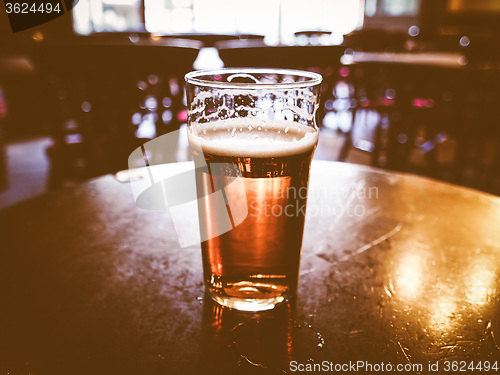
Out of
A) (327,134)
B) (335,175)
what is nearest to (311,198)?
(335,175)

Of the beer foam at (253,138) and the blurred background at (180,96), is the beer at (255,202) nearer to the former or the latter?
the beer foam at (253,138)

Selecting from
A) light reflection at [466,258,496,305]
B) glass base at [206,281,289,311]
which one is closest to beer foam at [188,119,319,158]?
glass base at [206,281,289,311]

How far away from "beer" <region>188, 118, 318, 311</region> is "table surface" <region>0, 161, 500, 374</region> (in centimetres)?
3

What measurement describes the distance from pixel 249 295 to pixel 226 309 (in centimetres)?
3

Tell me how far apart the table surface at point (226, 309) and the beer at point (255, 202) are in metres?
0.03

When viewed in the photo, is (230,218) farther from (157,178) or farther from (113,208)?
(157,178)

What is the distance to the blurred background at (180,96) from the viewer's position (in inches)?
77.6

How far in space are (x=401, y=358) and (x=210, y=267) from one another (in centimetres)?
23

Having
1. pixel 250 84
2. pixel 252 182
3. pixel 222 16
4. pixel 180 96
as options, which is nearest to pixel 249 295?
pixel 252 182

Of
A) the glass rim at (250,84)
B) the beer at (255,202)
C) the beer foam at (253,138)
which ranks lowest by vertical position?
the beer at (255,202)

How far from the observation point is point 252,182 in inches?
19.3

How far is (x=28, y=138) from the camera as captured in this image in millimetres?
4809

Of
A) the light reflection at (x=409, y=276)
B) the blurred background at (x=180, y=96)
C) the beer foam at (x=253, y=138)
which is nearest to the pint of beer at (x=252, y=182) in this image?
the beer foam at (x=253, y=138)

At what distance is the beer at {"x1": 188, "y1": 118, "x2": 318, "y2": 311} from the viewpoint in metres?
0.49
